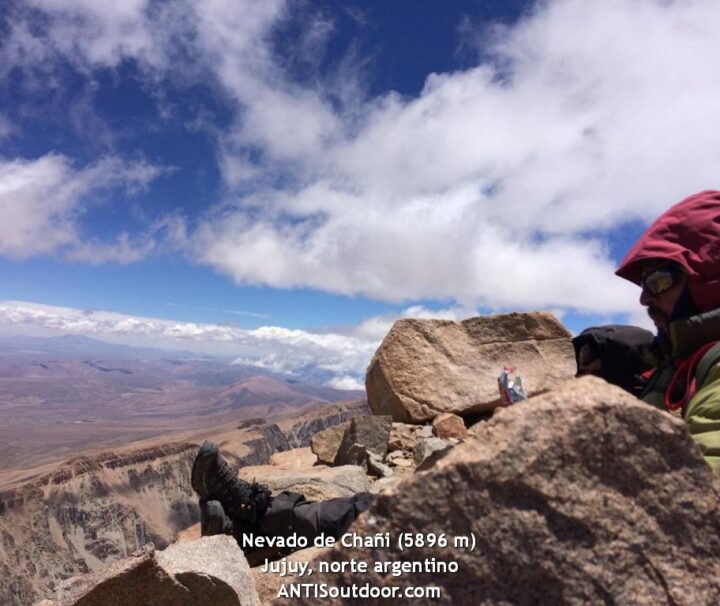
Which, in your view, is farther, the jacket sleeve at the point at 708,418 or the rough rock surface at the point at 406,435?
the rough rock surface at the point at 406,435

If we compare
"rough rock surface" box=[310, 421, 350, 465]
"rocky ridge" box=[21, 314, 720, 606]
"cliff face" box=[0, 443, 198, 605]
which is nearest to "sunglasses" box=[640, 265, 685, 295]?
"rocky ridge" box=[21, 314, 720, 606]

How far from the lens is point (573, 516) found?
7.79 ft

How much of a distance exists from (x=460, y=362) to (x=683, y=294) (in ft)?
32.6

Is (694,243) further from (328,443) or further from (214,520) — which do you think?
(328,443)

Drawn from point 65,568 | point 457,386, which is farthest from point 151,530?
point 457,386

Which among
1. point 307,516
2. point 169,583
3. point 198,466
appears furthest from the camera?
point 198,466

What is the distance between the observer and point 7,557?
476ft

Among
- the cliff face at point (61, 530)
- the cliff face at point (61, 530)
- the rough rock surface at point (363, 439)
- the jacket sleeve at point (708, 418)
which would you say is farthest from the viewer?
the cliff face at point (61, 530)

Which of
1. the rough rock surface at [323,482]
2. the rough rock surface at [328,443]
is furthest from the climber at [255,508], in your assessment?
the rough rock surface at [328,443]

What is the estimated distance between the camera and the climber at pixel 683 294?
3.29 metres

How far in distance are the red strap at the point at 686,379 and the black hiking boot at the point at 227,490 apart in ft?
16.2

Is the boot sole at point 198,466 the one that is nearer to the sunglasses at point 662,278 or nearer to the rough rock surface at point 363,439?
the rough rock surface at point 363,439

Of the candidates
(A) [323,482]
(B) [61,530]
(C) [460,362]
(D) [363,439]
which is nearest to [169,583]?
(A) [323,482]

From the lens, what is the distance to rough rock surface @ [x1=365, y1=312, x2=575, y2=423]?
505 inches
